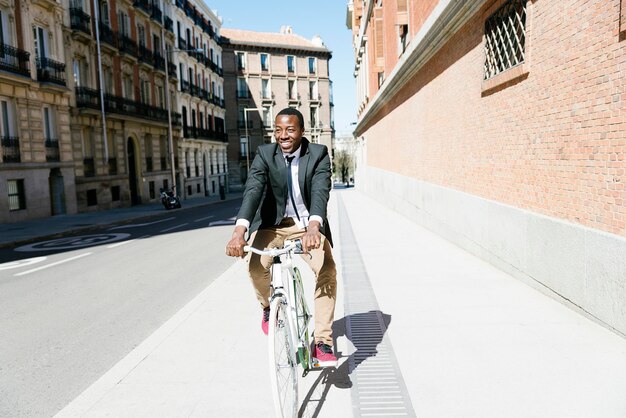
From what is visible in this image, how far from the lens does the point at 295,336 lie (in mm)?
3045

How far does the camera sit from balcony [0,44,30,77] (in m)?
19.1

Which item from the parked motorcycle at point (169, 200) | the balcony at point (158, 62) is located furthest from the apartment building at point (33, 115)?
the balcony at point (158, 62)

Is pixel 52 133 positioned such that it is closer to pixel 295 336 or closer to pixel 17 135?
pixel 17 135

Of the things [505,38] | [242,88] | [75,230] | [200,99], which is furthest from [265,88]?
[505,38]

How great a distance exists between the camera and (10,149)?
19484 millimetres

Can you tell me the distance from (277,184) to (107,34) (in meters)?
28.5

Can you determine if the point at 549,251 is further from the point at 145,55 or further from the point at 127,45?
the point at 145,55

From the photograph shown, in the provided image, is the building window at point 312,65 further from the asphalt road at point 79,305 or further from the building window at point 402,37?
the asphalt road at point 79,305

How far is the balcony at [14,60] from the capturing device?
1911 cm

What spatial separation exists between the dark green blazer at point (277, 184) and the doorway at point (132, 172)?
97.6 ft

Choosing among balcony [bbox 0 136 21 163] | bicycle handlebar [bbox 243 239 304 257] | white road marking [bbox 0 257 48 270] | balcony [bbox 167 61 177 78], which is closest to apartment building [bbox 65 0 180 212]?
balcony [bbox 167 61 177 78]

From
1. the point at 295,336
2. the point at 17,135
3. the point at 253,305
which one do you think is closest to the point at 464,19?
the point at 253,305

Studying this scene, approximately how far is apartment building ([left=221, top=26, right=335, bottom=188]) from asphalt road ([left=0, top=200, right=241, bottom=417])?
4874 cm

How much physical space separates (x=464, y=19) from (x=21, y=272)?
9412 mm
